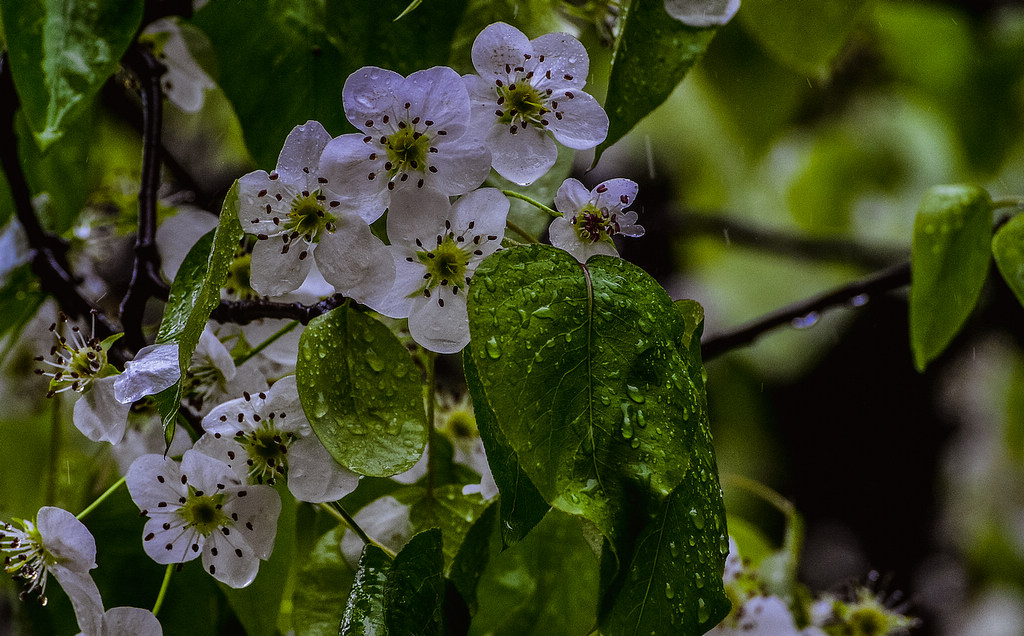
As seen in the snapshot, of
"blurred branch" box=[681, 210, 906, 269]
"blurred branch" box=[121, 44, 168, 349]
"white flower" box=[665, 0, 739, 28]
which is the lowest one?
"blurred branch" box=[681, 210, 906, 269]

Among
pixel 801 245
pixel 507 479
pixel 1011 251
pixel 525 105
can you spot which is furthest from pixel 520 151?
pixel 801 245

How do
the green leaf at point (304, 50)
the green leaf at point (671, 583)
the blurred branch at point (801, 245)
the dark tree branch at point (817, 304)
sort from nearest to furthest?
the green leaf at point (671, 583), the green leaf at point (304, 50), the dark tree branch at point (817, 304), the blurred branch at point (801, 245)

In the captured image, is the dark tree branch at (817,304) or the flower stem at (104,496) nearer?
the flower stem at (104,496)

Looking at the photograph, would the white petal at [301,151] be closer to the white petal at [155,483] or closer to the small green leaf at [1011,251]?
the white petal at [155,483]

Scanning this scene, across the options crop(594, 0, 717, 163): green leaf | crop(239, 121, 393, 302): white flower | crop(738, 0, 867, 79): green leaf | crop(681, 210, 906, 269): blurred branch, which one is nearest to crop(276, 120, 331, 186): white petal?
crop(239, 121, 393, 302): white flower

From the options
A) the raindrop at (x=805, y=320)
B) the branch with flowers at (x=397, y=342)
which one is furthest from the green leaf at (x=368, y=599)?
the raindrop at (x=805, y=320)

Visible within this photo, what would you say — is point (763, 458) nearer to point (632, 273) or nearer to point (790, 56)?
point (790, 56)

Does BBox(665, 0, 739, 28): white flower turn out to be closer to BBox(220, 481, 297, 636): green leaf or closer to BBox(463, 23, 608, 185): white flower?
BBox(463, 23, 608, 185): white flower
